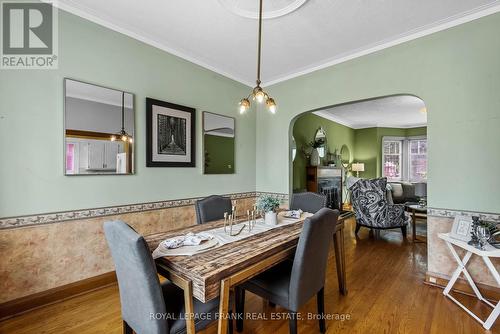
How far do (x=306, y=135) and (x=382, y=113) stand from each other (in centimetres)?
220

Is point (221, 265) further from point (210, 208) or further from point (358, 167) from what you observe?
point (358, 167)

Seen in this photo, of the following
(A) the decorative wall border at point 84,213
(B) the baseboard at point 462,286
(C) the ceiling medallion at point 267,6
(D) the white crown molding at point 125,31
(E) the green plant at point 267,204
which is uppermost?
(C) the ceiling medallion at point 267,6

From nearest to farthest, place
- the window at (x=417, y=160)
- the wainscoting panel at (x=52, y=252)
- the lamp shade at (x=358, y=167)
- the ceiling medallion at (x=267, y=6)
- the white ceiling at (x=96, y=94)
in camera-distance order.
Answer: the wainscoting panel at (x=52, y=252)
the ceiling medallion at (x=267, y=6)
the white ceiling at (x=96, y=94)
the lamp shade at (x=358, y=167)
the window at (x=417, y=160)

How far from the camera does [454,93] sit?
2.26 m

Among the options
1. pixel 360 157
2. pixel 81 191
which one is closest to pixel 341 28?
pixel 81 191

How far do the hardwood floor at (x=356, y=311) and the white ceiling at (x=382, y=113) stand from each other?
3.38 m

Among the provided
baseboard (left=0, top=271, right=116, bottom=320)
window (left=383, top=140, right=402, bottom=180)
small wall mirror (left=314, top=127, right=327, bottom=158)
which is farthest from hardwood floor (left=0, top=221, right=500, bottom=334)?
window (left=383, top=140, right=402, bottom=180)

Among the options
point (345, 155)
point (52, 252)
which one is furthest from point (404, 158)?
point (52, 252)

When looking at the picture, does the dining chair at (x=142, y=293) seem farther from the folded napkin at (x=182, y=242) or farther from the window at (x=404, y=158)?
the window at (x=404, y=158)

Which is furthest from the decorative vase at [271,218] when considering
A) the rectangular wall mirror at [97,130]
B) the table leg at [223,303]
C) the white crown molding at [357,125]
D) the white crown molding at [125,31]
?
the white crown molding at [357,125]

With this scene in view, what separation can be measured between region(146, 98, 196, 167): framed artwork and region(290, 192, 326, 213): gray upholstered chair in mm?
1462

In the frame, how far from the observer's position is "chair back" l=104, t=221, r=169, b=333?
1.06 metres

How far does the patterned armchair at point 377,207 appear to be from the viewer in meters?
3.68

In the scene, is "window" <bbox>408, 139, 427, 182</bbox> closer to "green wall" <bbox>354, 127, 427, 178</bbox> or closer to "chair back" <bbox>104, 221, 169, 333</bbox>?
"green wall" <bbox>354, 127, 427, 178</bbox>
